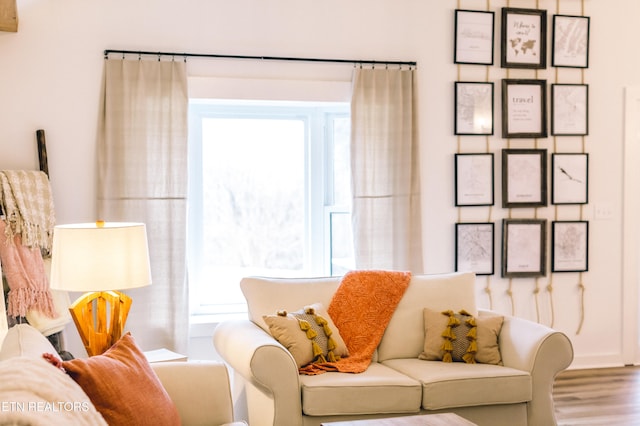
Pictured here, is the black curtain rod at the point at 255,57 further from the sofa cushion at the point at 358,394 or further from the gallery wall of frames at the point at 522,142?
the sofa cushion at the point at 358,394

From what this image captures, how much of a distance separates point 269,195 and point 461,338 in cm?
190

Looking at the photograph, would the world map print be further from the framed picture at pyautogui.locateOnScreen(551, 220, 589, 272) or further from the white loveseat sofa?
the white loveseat sofa

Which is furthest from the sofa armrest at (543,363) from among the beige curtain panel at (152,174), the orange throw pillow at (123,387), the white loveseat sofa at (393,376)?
the beige curtain panel at (152,174)

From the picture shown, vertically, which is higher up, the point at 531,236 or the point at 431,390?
the point at 531,236

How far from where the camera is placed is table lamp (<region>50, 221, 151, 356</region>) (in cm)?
296

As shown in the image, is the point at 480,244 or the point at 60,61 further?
the point at 480,244

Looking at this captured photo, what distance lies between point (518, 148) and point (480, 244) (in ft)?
2.45

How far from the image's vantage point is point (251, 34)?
484 cm

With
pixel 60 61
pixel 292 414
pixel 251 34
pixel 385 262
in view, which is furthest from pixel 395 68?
pixel 292 414

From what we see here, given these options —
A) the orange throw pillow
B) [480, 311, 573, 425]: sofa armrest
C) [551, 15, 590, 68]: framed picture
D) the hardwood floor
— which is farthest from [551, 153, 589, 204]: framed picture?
the orange throw pillow

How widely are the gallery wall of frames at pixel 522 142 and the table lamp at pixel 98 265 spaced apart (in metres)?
2.73

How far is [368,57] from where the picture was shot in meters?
5.04

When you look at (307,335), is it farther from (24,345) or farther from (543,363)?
(24,345)

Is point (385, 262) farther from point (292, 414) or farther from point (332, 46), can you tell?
point (292, 414)
